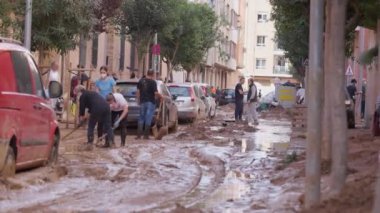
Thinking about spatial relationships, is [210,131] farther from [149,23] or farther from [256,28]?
[256,28]

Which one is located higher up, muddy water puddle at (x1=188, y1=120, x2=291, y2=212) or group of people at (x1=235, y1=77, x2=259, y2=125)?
group of people at (x1=235, y1=77, x2=259, y2=125)

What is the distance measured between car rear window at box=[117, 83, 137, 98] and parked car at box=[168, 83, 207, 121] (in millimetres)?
5288

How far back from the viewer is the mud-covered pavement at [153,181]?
876 cm

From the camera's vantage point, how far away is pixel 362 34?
2767cm

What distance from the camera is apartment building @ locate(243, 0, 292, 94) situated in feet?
335

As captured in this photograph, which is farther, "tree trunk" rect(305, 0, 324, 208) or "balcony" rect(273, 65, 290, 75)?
"balcony" rect(273, 65, 290, 75)

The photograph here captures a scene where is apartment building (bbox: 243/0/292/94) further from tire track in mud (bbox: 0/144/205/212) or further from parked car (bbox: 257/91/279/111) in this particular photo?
tire track in mud (bbox: 0/144/205/212)

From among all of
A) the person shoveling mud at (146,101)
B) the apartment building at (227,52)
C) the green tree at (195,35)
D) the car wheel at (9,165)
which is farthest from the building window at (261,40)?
the car wheel at (9,165)

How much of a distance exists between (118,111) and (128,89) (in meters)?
4.00

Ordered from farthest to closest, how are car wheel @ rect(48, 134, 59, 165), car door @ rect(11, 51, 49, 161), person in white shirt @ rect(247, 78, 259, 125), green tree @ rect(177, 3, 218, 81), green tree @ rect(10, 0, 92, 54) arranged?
green tree @ rect(177, 3, 218, 81) < person in white shirt @ rect(247, 78, 259, 125) < green tree @ rect(10, 0, 92, 54) < car wheel @ rect(48, 134, 59, 165) < car door @ rect(11, 51, 49, 161)

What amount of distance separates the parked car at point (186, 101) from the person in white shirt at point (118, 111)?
9226 mm

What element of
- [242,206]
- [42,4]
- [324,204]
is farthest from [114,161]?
[42,4]

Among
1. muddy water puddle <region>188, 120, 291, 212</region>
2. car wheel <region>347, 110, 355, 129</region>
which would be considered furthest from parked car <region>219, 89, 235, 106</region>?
muddy water puddle <region>188, 120, 291, 212</region>

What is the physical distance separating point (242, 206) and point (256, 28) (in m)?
94.3
